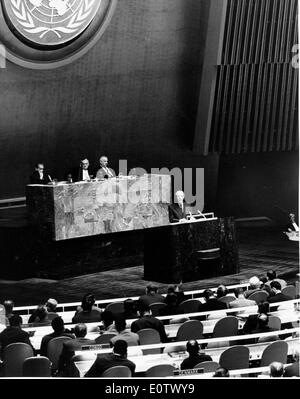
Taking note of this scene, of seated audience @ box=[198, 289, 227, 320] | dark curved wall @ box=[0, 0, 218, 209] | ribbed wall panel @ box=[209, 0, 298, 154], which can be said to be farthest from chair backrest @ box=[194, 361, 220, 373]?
ribbed wall panel @ box=[209, 0, 298, 154]

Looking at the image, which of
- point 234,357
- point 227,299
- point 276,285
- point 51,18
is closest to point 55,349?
point 234,357

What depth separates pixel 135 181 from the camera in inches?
486

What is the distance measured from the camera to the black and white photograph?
7059 millimetres

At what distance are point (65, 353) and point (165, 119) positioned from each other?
9.68 metres

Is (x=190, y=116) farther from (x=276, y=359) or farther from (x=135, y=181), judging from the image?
(x=276, y=359)

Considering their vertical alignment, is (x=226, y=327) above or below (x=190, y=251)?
below

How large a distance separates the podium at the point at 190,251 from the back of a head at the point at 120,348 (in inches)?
215

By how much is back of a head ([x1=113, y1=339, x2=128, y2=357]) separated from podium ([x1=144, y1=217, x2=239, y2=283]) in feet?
17.9

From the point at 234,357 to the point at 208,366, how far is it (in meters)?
0.36

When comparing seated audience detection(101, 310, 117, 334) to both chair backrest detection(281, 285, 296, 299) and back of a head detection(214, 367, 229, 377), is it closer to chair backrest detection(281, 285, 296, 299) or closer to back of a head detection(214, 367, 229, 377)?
back of a head detection(214, 367, 229, 377)

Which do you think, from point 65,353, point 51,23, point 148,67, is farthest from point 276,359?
point 148,67

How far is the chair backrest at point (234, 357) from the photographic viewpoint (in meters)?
6.59

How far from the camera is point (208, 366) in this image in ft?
20.8

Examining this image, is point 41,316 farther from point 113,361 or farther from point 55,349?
point 113,361
